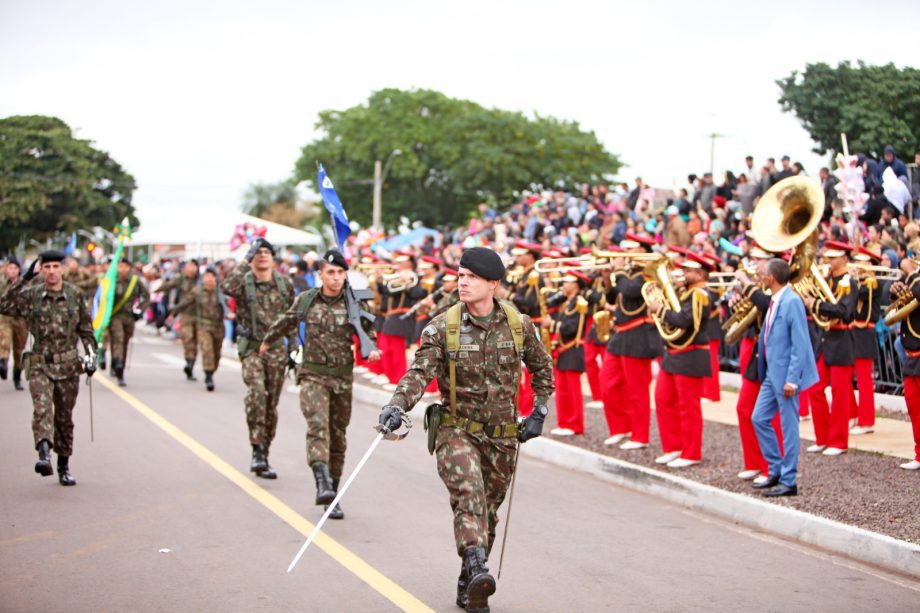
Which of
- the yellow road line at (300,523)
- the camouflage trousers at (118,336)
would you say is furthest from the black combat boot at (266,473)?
the camouflage trousers at (118,336)

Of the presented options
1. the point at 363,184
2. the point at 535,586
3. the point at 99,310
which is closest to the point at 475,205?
the point at 363,184

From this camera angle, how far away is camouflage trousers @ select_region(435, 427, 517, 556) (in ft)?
19.9

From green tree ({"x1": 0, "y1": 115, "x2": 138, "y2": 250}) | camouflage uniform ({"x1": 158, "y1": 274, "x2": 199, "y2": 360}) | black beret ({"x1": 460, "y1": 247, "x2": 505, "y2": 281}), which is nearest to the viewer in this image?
black beret ({"x1": 460, "y1": 247, "x2": 505, "y2": 281})

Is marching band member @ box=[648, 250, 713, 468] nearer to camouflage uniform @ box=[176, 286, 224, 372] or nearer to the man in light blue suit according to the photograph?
the man in light blue suit

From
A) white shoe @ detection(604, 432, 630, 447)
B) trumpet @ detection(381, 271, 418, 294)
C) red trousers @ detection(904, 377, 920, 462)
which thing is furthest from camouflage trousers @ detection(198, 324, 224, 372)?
red trousers @ detection(904, 377, 920, 462)

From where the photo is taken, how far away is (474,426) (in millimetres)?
6297

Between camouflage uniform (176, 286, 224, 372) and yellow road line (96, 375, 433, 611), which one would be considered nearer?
yellow road line (96, 375, 433, 611)

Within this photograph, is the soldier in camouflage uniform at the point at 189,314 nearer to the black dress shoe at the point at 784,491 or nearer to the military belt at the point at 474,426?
→ the black dress shoe at the point at 784,491

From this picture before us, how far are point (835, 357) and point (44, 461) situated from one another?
25.6 ft

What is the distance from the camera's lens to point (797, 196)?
11.0 m

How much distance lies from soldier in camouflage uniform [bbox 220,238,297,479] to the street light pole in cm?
3461

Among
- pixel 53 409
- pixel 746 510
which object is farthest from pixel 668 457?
pixel 53 409

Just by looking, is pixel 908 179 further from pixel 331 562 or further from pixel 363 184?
pixel 363 184

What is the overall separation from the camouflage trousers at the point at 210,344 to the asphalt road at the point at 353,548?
6165 millimetres
